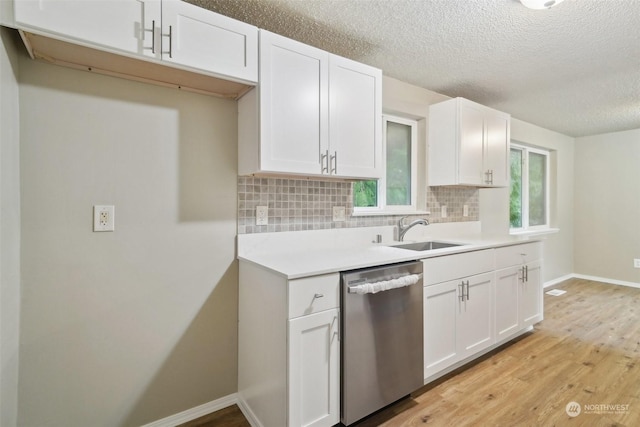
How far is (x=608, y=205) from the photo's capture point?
464 cm

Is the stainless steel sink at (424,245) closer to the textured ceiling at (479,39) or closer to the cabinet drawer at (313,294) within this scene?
the cabinet drawer at (313,294)

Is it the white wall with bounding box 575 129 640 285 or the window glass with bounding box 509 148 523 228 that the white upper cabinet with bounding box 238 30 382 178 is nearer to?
the window glass with bounding box 509 148 523 228

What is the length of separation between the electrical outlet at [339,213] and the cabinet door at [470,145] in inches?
44.3

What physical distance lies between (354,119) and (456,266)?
46.8 inches

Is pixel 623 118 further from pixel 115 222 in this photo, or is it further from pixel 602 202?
pixel 115 222

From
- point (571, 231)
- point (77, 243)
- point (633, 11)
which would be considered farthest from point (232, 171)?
point (571, 231)

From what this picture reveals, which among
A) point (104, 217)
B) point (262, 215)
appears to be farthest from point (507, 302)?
point (104, 217)

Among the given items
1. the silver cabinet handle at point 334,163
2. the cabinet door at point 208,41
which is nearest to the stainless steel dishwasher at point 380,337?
the silver cabinet handle at point 334,163

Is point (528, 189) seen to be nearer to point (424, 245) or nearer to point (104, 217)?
point (424, 245)

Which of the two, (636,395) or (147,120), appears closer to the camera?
(147,120)

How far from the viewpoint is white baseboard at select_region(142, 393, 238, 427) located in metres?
1.69

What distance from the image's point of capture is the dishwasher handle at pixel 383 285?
156 cm

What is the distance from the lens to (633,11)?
5.60ft

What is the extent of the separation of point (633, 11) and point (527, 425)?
2.31 m
